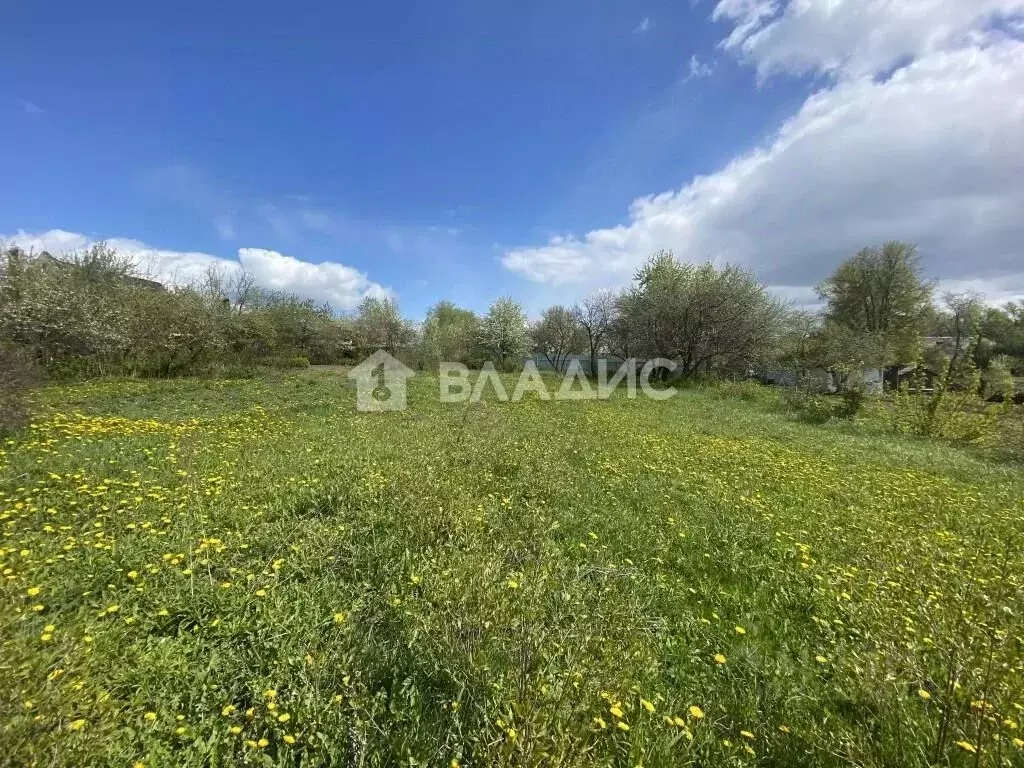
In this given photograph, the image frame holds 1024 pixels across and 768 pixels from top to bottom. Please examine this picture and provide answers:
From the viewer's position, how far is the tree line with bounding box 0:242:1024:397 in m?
13.5

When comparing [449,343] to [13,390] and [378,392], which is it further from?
[13,390]

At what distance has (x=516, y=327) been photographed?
112ft

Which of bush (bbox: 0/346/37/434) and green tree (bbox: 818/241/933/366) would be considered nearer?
bush (bbox: 0/346/37/434)

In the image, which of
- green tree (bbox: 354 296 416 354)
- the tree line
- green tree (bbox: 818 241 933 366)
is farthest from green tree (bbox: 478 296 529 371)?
green tree (bbox: 818 241 933 366)

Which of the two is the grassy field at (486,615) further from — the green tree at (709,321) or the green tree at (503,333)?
the green tree at (503,333)

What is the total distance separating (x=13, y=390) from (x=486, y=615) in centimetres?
897

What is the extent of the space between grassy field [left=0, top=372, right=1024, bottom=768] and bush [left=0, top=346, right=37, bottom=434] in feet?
3.28

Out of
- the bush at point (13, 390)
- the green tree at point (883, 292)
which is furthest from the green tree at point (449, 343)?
the green tree at point (883, 292)

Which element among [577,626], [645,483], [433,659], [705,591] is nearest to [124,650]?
[433,659]

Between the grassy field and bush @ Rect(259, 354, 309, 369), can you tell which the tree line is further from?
the grassy field

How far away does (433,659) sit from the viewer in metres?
2.13

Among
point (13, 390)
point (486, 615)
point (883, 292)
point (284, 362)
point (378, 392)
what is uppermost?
point (883, 292)

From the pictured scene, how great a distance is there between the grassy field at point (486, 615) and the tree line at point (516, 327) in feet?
27.1

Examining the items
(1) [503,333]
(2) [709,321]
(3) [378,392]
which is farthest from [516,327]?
(3) [378,392]
